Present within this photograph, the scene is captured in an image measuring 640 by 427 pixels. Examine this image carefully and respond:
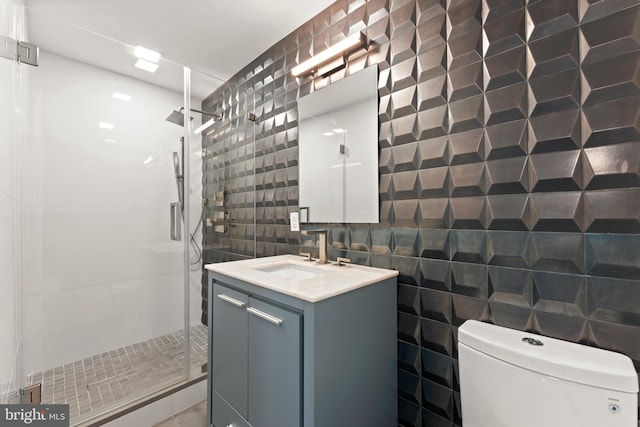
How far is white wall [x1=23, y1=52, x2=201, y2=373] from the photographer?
1.72 meters

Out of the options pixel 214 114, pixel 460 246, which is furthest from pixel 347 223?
pixel 214 114

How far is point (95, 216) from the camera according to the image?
6.70 ft

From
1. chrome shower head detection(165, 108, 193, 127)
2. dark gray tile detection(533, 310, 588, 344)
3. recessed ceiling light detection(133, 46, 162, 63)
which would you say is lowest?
dark gray tile detection(533, 310, 588, 344)

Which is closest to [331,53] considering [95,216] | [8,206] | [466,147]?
[466,147]

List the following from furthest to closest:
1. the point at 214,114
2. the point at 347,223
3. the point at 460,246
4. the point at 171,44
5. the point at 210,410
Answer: the point at 214,114 < the point at 171,44 < the point at 347,223 < the point at 210,410 < the point at 460,246

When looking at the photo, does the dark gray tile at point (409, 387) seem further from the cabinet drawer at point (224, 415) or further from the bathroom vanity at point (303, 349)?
the cabinet drawer at point (224, 415)

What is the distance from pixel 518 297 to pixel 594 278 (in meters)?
0.24

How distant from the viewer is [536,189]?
974 millimetres

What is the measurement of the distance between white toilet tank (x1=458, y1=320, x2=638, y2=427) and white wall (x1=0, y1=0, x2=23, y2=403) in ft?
7.11

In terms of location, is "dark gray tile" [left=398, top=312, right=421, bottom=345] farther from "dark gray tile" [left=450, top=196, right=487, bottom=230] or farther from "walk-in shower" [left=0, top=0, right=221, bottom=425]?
"walk-in shower" [left=0, top=0, right=221, bottom=425]

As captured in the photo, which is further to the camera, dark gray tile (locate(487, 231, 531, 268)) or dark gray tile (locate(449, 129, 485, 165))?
dark gray tile (locate(449, 129, 485, 165))

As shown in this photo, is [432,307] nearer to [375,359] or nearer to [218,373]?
[375,359]

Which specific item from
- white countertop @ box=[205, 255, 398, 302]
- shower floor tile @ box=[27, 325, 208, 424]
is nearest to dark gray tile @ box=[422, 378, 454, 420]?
white countertop @ box=[205, 255, 398, 302]

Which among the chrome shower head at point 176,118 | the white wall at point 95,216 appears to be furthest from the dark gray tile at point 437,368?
the chrome shower head at point 176,118
